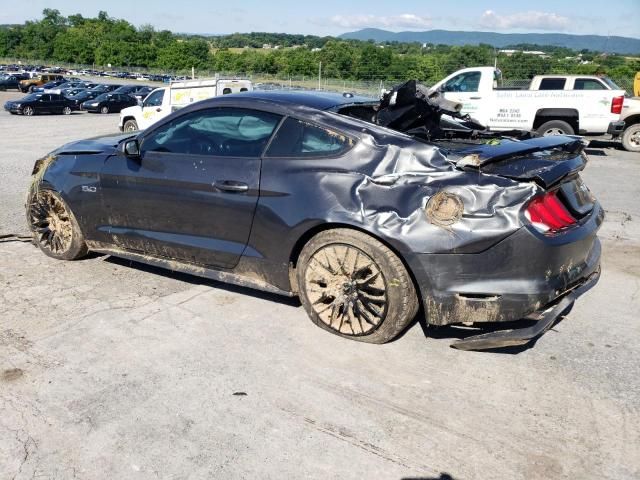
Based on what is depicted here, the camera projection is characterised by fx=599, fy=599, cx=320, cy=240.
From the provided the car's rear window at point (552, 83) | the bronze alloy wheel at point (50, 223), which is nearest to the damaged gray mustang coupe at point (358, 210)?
the bronze alloy wheel at point (50, 223)

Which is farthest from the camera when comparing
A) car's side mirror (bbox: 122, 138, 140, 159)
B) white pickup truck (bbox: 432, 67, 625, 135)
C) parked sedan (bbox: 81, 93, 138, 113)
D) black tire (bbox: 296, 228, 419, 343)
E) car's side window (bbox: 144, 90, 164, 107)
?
parked sedan (bbox: 81, 93, 138, 113)

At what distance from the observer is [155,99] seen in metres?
17.8

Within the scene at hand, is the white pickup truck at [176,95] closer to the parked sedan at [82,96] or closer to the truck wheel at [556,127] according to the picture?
the truck wheel at [556,127]

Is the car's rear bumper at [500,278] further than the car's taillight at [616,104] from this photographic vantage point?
No

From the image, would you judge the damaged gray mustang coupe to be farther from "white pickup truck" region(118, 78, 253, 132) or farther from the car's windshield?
the car's windshield

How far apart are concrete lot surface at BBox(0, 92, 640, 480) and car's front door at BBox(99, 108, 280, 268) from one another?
1.54ft

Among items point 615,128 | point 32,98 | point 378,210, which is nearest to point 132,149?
point 378,210

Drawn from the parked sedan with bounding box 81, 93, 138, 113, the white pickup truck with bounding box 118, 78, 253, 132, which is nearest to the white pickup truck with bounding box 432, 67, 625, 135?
the white pickup truck with bounding box 118, 78, 253, 132

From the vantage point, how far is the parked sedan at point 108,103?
103 feet

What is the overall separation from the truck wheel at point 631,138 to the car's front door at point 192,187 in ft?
46.6

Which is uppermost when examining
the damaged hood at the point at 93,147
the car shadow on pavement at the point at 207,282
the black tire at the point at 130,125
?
the damaged hood at the point at 93,147

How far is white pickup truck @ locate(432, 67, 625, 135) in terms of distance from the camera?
14.4m

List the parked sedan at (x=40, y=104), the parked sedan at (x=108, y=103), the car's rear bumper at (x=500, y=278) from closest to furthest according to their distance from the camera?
1. the car's rear bumper at (x=500, y=278)
2. the parked sedan at (x=40, y=104)
3. the parked sedan at (x=108, y=103)

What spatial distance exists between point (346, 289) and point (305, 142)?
1021 mm
